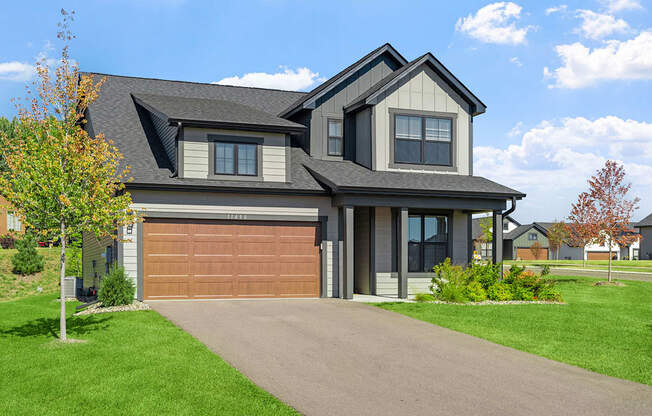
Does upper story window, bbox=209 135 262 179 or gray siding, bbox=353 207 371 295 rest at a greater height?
upper story window, bbox=209 135 262 179

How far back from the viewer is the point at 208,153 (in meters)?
18.7

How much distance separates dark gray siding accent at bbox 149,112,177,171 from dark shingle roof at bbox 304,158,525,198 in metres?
4.60

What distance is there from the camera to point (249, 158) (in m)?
19.2

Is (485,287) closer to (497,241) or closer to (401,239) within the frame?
(497,241)

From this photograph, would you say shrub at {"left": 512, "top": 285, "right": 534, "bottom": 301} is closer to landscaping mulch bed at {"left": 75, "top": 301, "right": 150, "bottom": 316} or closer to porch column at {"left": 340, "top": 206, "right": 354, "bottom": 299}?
porch column at {"left": 340, "top": 206, "right": 354, "bottom": 299}

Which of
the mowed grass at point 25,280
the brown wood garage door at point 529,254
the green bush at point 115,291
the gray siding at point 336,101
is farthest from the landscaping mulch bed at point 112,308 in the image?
A: the brown wood garage door at point 529,254

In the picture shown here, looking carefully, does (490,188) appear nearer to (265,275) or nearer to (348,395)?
(265,275)

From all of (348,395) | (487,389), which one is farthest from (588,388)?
(348,395)

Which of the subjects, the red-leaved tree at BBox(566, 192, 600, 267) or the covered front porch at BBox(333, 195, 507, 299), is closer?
the covered front porch at BBox(333, 195, 507, 299)

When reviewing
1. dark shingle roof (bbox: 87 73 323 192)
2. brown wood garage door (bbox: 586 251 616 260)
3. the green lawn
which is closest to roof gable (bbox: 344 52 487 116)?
dark shingle roof (bbox: 87 73 323 192)

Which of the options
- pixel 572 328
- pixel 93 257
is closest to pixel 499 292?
pixel 572 328

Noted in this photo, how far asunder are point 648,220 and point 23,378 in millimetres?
82704

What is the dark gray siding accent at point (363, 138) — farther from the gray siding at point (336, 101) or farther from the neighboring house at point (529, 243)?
the neighboring house at point (529, 243)

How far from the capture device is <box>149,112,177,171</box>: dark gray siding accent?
19094 millimetres
